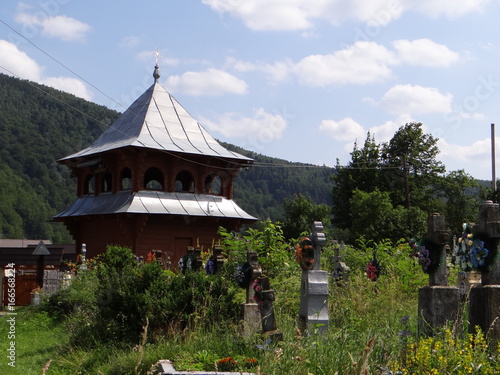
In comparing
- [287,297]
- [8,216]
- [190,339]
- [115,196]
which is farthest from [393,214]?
[8,216]

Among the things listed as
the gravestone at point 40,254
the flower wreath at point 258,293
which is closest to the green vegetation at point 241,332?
the flower wreath at point 258,293

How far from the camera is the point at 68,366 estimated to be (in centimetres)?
866

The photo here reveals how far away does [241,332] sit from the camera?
7809 millimetres

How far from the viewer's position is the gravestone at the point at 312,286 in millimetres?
8086

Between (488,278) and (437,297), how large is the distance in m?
0.55

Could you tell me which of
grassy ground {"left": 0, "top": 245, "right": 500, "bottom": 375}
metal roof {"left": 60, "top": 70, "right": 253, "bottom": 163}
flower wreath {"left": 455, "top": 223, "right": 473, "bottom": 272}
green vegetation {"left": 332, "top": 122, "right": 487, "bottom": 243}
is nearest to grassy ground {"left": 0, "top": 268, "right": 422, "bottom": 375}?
grassy ground {"left": 0, "top": 245, "right": 500, "bottom": 375}

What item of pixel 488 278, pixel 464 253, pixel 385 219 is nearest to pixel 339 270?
pixel 464 253

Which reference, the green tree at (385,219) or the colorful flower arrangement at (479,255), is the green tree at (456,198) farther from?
the colorful flower arrangement at (479,255)

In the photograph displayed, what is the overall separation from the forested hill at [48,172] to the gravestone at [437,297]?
63.5 metres

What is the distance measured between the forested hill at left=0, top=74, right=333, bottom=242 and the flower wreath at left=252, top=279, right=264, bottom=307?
62.7 metres

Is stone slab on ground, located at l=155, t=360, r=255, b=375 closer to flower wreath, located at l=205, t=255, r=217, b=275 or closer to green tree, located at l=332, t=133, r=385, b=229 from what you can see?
flower wreath, located at l=205, t=255, r=217, b=275

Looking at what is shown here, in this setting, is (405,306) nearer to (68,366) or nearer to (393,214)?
(68,366)

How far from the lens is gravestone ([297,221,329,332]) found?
26.5 feet

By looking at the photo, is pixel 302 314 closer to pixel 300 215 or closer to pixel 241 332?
pixel 241 332
